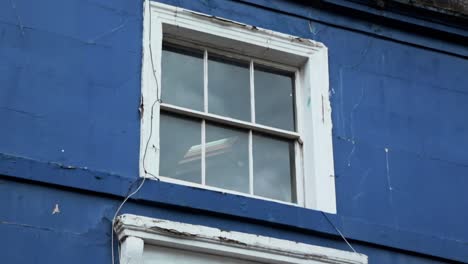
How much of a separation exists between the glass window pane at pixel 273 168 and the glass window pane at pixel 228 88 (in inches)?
10.7

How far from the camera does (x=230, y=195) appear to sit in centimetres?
838

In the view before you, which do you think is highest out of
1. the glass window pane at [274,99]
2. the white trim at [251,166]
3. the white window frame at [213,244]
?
the glass window pane at [274,99]

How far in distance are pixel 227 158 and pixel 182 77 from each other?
77 centimetres

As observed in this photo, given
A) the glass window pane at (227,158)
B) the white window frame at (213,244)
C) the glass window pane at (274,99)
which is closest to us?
the white window frame at (213,244)

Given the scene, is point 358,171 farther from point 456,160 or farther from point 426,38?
point 426,38

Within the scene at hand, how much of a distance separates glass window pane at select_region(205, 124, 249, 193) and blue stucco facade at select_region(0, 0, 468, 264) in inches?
14.4

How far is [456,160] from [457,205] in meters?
0.42

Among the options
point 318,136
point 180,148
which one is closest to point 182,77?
point 180,148

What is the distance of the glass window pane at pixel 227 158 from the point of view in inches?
344

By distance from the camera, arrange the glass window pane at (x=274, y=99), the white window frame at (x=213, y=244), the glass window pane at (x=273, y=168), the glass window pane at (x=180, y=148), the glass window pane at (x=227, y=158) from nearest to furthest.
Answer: the white window frame at (x=213, y=244), the glass window pane at (x=180, y=148), the glass window pane at (x=227, y=158), the glass window pane at (x=273, y=168), the glass window pane at (x=274, y=99)

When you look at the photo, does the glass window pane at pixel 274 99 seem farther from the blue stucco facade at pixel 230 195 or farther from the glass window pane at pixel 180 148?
the glass window pane at pixel 180 148

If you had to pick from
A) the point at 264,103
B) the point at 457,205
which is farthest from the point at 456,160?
the point at 264,103

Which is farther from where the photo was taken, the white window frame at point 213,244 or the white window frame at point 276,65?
the white window frame at point 276,65

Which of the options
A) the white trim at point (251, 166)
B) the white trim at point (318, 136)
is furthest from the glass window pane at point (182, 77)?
the white trim at point (318, 136)
